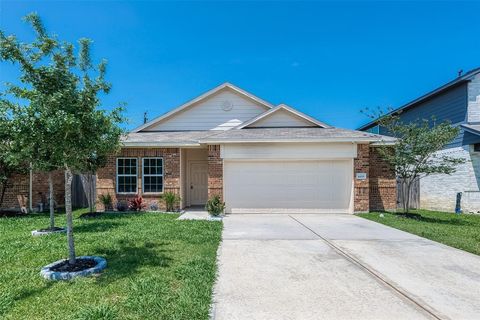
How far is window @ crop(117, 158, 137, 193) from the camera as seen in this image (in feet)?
40.4

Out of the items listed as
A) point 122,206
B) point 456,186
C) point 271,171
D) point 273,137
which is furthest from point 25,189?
point 456,186

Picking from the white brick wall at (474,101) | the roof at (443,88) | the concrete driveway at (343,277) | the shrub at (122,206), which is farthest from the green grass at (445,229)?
the shrub at (122,206)

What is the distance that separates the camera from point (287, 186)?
38.4ft

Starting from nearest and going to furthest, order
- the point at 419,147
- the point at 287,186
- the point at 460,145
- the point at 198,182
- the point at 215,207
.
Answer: the point at 419,147 → the point at 215,207 → the point at 287,186 → the point at 460,145 → the point at 198,182

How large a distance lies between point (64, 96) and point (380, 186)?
11.9 meters

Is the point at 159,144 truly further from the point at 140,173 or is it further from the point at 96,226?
the point at 96,226

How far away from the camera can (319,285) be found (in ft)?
14.1

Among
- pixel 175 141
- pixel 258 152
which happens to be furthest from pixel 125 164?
pixel 258 152

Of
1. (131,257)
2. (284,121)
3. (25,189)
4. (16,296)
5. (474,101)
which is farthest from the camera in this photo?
(284,121)

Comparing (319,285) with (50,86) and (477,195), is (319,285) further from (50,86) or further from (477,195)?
(477,195)

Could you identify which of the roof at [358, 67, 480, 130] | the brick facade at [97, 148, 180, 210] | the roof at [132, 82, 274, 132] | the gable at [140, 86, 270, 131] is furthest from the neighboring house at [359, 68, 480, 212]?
the brick facade at [97, 148, 180, 210]

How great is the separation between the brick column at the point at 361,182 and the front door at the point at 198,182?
706cm

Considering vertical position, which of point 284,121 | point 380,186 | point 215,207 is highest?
point 284,121

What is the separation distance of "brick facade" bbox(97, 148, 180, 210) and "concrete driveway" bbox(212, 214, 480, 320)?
5286 mm
